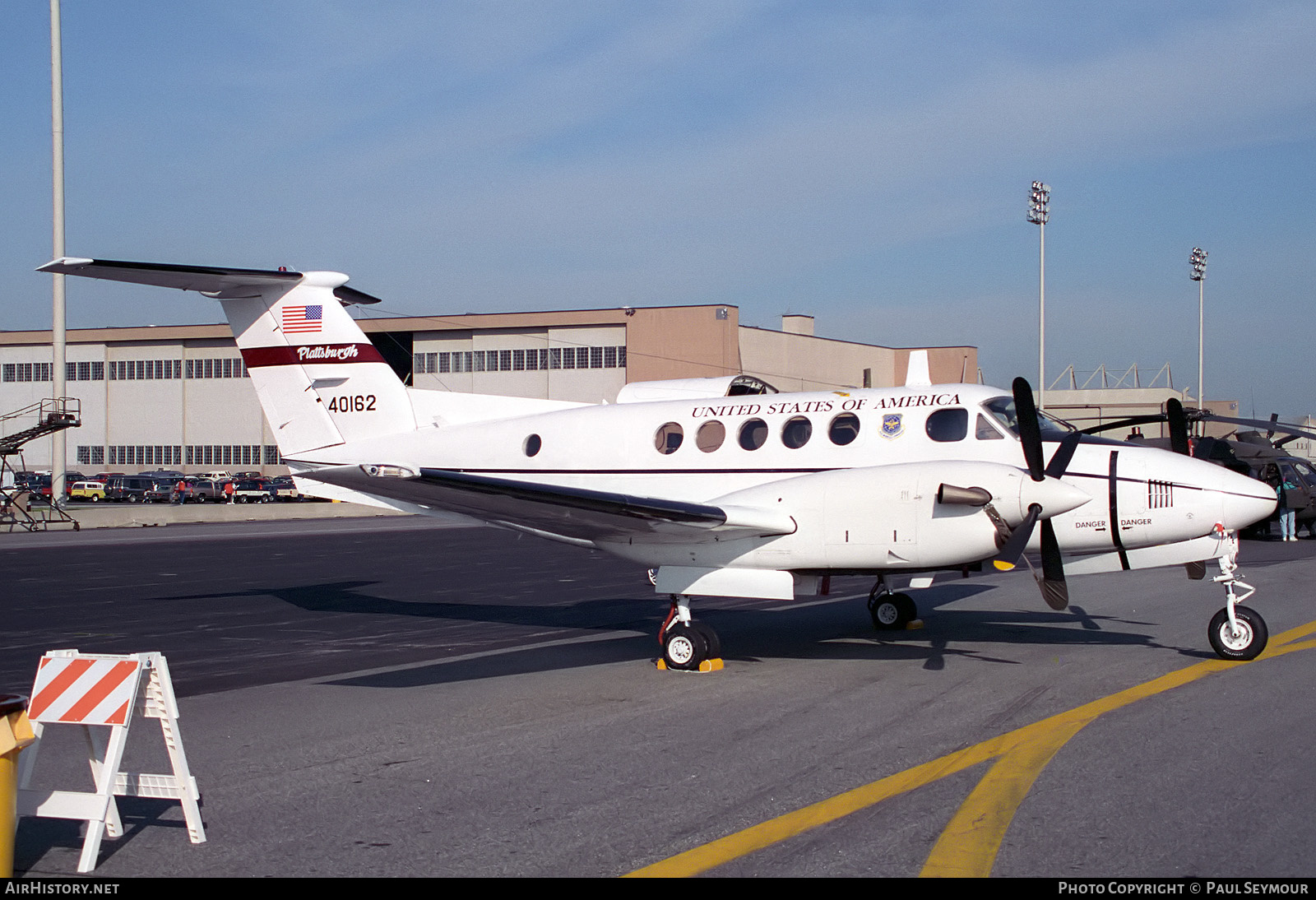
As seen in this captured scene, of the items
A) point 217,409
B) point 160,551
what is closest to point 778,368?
point 217,409

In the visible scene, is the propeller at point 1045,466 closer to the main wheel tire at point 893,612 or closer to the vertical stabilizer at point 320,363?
the main wheel tire at point 893,612

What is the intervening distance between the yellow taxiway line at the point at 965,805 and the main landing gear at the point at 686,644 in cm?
353

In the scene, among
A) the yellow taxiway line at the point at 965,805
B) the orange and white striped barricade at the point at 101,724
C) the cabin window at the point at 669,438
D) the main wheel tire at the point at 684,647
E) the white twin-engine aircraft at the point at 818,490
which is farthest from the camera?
the cabin window at the point at 669,438

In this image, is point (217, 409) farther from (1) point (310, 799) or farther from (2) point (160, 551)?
(1) point (310, 799)

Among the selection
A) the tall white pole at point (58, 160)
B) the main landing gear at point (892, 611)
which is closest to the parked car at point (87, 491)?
the tall white pole at point (58, 160)

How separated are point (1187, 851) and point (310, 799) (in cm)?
474

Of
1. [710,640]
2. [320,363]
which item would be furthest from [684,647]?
[320,363]

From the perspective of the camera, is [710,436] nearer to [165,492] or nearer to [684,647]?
[684,647]

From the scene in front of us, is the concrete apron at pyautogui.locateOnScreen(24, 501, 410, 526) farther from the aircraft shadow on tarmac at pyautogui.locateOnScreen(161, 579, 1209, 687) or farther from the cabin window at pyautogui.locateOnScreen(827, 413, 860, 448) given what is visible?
the cabin window at pyautogui.locateOnScreen(827, 413, 860, 448)

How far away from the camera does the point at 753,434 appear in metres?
12.1

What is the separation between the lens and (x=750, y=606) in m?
16.7

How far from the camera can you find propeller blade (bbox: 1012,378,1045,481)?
10492 mm

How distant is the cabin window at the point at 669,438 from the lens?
12508mm

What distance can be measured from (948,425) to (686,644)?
3501 millimetres
